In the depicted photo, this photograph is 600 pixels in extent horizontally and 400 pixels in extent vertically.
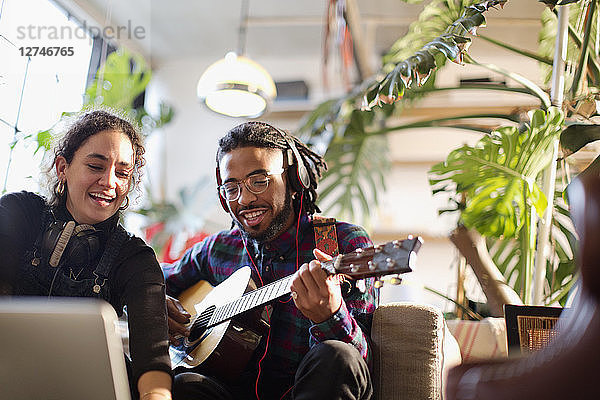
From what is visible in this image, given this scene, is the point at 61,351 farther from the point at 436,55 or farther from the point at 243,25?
the point at 243,25

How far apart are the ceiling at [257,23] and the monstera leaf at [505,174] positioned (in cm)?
214

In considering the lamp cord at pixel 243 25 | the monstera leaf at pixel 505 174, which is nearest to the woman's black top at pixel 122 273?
the monstera leaf at pixel 505 174

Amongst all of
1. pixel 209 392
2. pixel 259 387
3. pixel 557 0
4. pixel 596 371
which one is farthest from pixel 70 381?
pixel 557 0

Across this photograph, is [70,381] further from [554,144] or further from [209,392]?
[554,144]

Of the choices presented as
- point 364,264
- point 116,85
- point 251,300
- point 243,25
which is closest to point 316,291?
point 364,264

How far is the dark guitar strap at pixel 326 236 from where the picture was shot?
5.22ft

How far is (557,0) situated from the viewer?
67.4 inches

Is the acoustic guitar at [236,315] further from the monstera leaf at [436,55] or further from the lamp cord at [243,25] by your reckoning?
the lamp cord at [243,25]

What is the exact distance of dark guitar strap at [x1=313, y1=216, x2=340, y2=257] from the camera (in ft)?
5.22

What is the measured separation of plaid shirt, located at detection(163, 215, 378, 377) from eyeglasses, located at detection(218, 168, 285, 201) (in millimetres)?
139

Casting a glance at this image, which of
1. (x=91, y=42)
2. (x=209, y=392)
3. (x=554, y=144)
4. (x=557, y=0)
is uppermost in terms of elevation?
(x=91, y=42)

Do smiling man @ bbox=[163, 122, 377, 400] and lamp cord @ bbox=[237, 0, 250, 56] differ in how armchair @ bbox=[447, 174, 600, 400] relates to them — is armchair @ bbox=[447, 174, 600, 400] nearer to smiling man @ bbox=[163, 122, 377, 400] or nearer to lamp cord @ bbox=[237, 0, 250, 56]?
smiling man @ bbox=[163, 122, 377, 400]

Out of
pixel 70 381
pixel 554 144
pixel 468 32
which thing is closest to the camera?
pixel 70 381

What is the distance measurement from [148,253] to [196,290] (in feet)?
1.23
